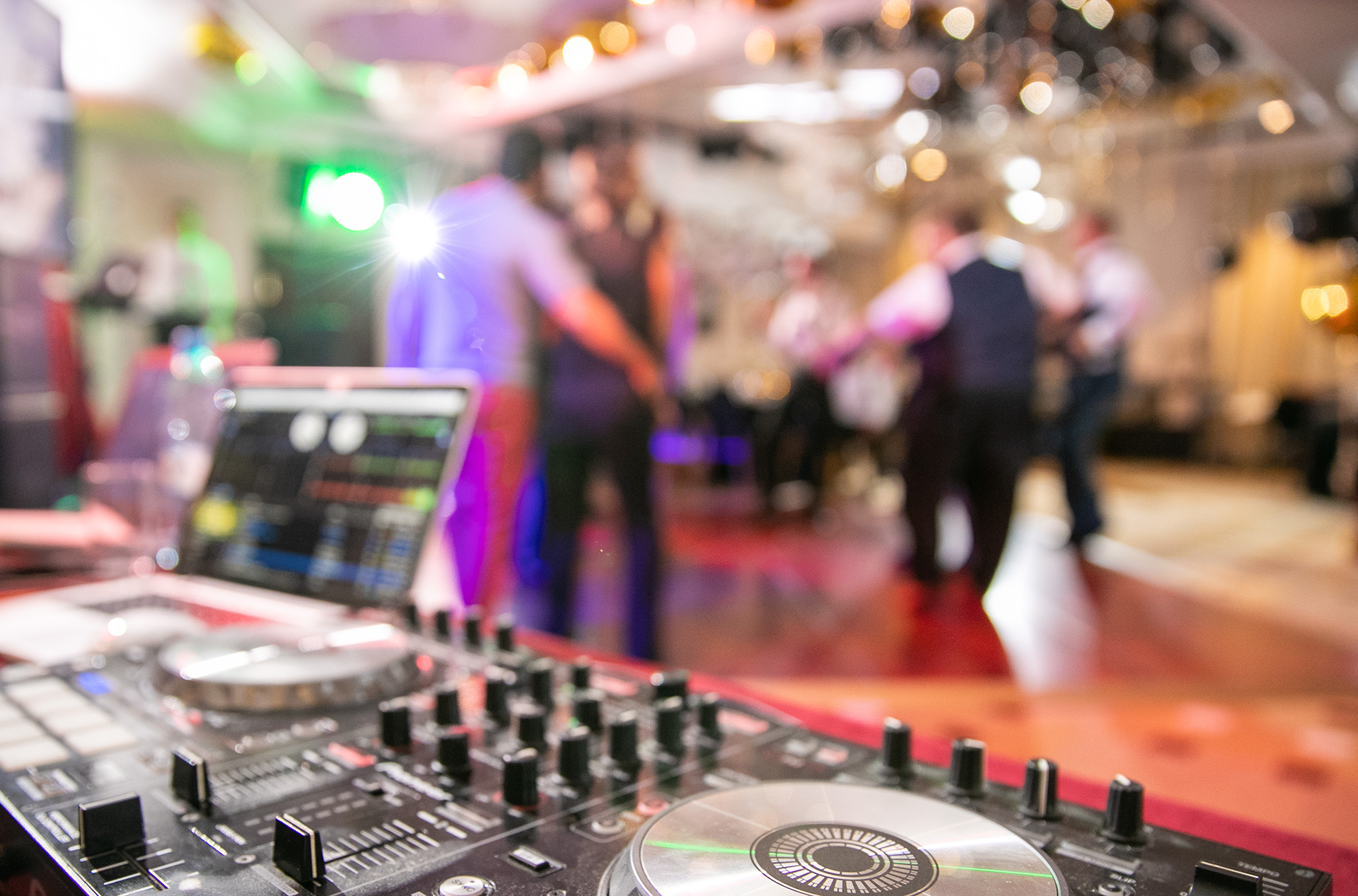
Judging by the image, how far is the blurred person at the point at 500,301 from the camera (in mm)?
2170

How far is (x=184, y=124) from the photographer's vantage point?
290 inches

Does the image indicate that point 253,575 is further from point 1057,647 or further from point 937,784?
point 1057,647

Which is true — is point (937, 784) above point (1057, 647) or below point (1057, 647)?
above

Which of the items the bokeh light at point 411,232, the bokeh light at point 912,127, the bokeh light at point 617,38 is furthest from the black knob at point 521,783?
the bokeh light at point 912,127

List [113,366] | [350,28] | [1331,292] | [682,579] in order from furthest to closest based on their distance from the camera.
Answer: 1. [113,366]
2. [1331,292]
3. [682,579]
4. [350,28]

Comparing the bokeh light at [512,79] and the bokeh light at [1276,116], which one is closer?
the bokeh light at [512,79]

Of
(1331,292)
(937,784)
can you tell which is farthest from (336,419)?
(1331,292)

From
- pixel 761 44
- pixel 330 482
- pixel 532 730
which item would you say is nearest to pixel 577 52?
pixel 761 44

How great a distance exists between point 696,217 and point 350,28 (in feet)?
22.5

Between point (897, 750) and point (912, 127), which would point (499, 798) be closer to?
point (897, 750)

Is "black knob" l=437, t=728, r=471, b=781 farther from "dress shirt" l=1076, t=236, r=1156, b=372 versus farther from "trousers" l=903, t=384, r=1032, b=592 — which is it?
"dress shirt" l=1076, t=236, r=1156, b=372

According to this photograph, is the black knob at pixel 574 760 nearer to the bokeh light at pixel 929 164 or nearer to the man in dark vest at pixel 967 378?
the man in dark vest at pixel 967 378

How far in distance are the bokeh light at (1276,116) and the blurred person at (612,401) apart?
5.70 m

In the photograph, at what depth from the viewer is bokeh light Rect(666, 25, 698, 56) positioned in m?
4.71
